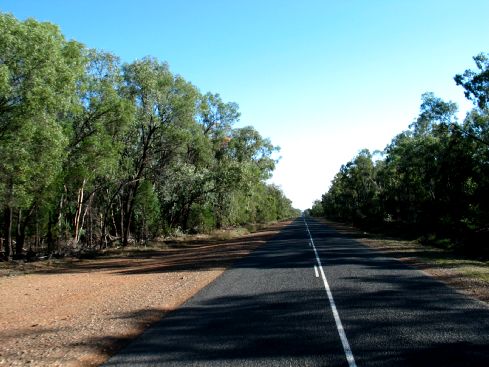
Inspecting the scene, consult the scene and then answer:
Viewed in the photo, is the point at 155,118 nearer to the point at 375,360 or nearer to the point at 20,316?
the point at 20,316

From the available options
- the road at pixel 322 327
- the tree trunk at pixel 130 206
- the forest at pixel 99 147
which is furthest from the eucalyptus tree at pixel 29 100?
the tree trunk at pixel 130 206

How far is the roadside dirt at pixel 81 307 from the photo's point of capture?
7254 mm

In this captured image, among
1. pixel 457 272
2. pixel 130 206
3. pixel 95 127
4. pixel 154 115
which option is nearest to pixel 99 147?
pixel 95 127

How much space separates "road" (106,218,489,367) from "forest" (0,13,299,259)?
10.7m

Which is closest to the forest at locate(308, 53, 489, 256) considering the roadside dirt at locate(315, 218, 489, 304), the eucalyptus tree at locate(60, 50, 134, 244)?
the roadside dirt at locate(315, 218, 489, 304)

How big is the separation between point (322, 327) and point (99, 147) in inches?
781

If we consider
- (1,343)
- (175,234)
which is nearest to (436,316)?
(1,343)

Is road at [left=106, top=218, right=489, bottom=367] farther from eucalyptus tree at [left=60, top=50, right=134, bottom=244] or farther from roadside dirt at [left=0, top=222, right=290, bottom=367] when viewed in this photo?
eucalyptus tree at [left=60, top=50, right=134, bottom=244]

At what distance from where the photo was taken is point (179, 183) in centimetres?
3956

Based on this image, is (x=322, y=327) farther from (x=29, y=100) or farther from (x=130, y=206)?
(x=130, y=206)

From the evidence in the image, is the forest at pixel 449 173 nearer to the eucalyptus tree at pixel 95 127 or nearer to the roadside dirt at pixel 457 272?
the roadside dirt at pixel 457 272

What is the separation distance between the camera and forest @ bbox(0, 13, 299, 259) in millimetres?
16750

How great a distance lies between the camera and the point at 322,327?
7.69 meters

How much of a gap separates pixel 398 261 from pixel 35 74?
1623cm
